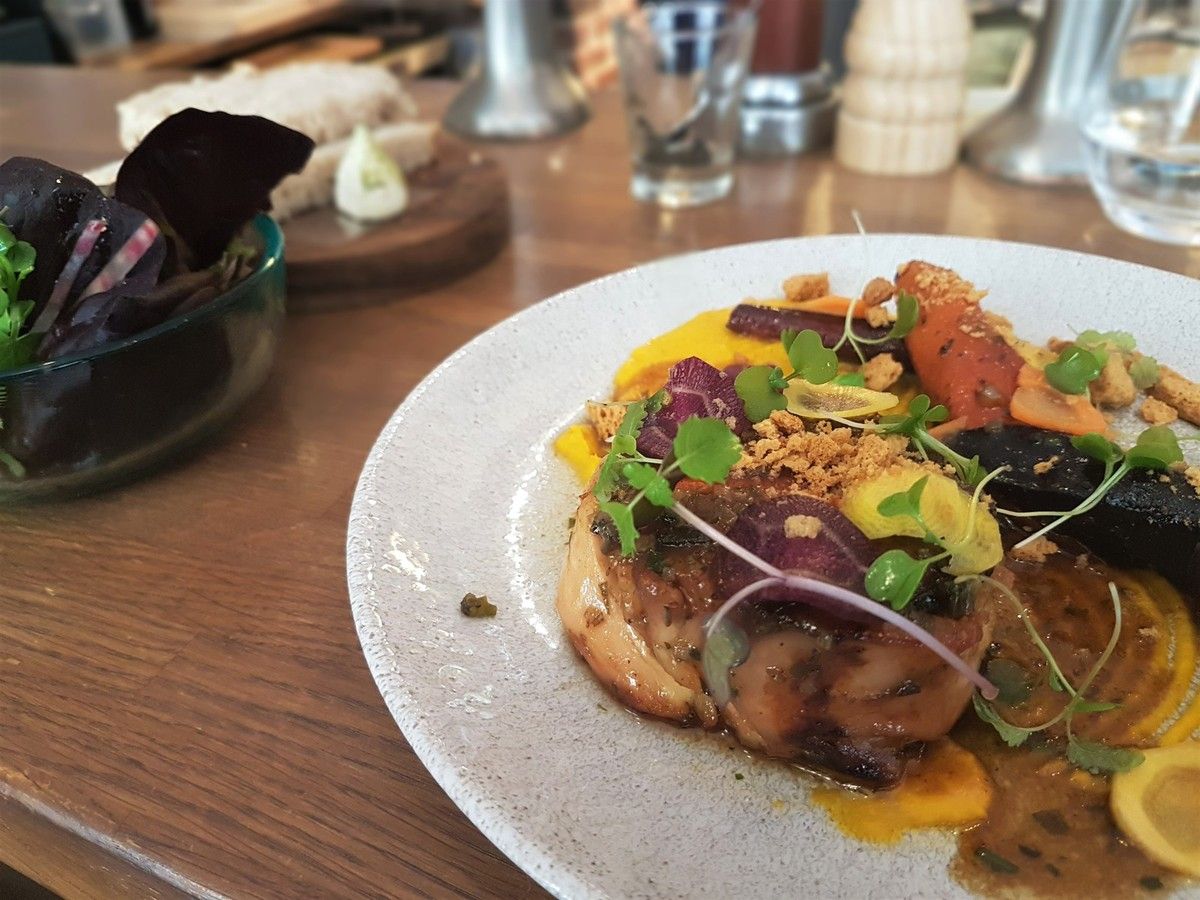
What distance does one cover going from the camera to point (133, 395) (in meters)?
1.13

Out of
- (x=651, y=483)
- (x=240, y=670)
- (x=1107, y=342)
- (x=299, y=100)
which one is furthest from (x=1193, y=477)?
(x=299, y=100)

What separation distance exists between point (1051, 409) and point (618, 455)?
1.86ft

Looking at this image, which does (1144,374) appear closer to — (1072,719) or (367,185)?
(1072,719)

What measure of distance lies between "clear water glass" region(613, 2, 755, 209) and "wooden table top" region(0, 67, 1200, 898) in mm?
471

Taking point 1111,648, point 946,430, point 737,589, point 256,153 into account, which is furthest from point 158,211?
point 1111,648

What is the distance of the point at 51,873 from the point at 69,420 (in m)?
0.52

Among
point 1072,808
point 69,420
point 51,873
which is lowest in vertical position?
point 51,873

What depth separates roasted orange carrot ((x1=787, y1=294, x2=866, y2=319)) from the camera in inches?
→ 52.8

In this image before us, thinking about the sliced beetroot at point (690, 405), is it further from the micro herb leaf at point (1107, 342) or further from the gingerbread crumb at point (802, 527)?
the micro herb leaf at point (1107, 342)

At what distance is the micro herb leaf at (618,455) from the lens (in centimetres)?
92

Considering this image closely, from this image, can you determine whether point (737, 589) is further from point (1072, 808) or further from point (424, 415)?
point (424, 415)

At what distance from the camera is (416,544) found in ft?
3.15

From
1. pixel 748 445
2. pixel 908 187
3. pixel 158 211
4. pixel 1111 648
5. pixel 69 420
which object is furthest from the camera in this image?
pixel 908 187

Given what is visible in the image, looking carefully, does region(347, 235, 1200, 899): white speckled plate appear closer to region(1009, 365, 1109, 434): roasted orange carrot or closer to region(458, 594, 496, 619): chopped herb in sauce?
region(458, 594, 496, 619): chopped herb in sauce
